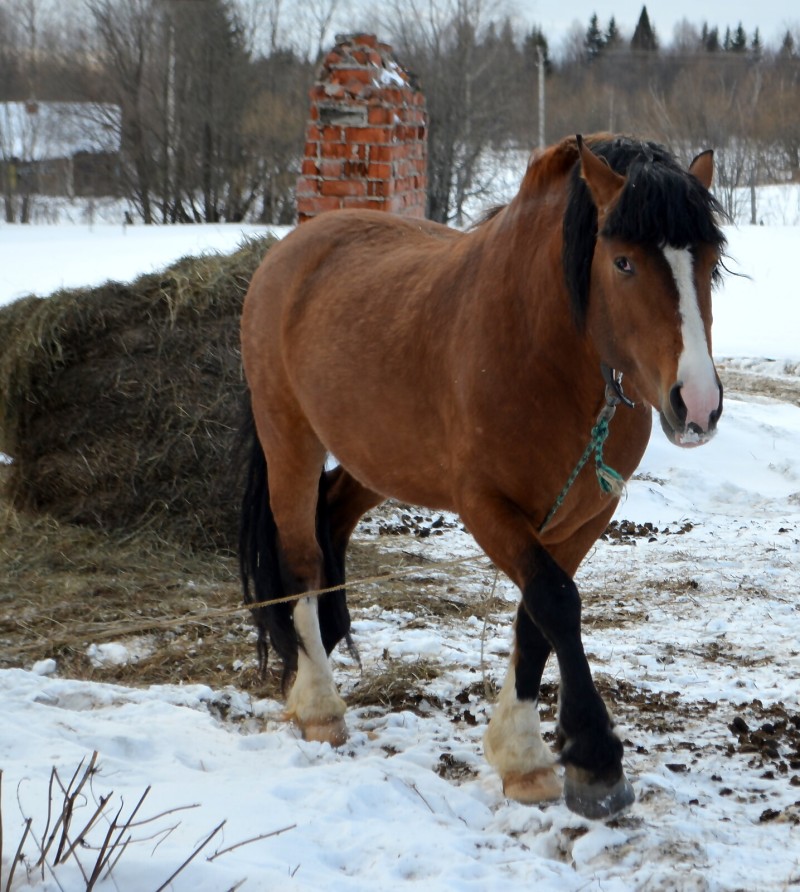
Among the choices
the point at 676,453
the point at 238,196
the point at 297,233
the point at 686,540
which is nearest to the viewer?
the point at 297,233

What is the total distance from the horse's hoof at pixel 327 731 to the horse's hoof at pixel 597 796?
2.93 feet

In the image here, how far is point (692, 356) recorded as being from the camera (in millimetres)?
2115

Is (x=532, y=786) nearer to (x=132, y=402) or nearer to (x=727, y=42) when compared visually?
(x=132, y=402)

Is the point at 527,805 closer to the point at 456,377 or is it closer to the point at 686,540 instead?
the point at 456,377

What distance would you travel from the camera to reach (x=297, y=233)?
381 centimetres

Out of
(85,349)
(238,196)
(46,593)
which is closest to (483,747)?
(46,593)

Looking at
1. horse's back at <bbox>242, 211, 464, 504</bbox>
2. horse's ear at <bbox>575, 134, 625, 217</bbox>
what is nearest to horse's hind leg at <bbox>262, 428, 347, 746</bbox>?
horse's back at <bbox>242, 211, 464, 504</bbox>

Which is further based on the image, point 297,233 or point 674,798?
point 297,233

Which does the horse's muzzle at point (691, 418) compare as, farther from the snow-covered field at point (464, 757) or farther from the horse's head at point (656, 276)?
the snow-covered field at point (464, 757)

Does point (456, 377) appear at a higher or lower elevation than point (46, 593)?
higher

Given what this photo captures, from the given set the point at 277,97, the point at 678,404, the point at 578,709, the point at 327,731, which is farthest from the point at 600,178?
the point at 277,97

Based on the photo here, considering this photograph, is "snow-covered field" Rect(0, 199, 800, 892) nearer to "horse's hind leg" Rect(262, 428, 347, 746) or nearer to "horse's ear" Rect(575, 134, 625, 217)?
"horse's hind leg" Rect(262, 428, 347, 746)

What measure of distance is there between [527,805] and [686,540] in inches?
117

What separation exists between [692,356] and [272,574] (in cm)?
203
